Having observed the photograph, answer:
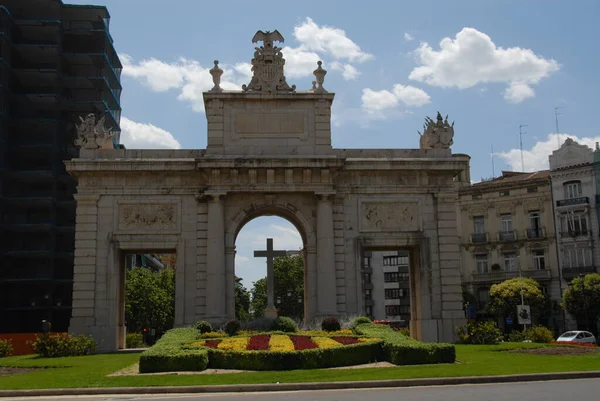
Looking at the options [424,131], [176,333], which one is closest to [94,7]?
[424,131]

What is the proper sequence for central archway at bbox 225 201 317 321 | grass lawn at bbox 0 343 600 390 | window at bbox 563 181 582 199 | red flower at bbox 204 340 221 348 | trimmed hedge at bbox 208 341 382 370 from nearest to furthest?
1. grass lawn at bbox 0 343 600 390
2. trimmed hedge at bbox 208 341 382 370
3. red flower at bbox 204 340 221 348
4. central archway at bbox 225 201 317 321
5. window at bbox 563 181 582 199

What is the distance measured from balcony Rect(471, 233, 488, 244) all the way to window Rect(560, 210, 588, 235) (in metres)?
7.34

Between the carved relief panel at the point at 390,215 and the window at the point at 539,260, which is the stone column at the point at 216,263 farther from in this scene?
the window at the point at 539,260

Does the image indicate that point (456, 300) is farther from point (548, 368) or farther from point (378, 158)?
point (548, 368)

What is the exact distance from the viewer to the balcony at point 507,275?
213 ft

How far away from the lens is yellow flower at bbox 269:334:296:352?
25.2 m

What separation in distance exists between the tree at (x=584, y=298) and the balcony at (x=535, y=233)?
20.9ft

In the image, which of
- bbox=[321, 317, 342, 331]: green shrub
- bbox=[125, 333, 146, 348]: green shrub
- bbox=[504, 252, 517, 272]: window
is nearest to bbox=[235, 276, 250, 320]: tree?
bbox=[504, 252, 517, 272]: window

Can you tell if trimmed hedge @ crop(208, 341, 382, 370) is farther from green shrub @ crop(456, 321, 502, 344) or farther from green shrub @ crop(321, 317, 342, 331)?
green shrub @ crop(456, 321, 502, 344)

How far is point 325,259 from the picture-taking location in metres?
39.7

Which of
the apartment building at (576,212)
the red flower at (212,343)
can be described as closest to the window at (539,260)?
the apartment building at (576,212)

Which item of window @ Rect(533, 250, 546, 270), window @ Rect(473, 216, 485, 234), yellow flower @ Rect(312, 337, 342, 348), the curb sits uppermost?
window @ Rect(473, 216, 485, 234)

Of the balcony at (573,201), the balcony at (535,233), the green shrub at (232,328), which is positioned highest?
the balcony at (573,201)

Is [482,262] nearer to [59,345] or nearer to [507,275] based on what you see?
[507,275]
